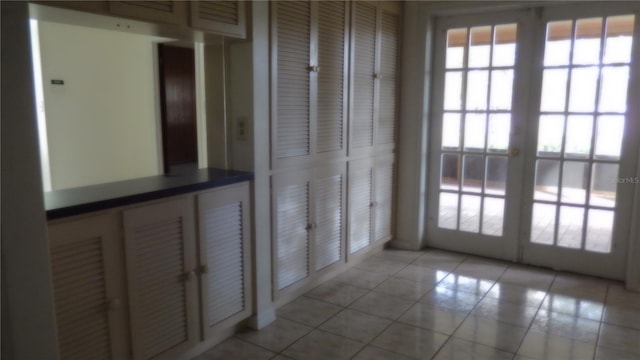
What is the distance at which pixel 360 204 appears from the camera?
3551 millimetres

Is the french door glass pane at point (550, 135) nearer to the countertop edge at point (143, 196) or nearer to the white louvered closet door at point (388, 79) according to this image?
the white louvered closet door at point (388, 79)

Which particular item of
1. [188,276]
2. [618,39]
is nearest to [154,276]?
[188,276]

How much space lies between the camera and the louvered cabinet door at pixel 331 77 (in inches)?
115

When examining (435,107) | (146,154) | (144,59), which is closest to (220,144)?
(146,154)

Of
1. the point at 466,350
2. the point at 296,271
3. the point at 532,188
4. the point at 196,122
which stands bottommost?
the point at 466,350

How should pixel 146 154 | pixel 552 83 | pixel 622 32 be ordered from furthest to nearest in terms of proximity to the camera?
pixel 552 83, pixel 622 32, pixel 146 154

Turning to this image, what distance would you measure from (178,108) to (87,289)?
Result: 46.7 inches

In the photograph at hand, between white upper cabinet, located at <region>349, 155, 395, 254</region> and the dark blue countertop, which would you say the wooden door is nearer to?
the dark blue countertop

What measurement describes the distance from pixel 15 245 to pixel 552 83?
346 cm

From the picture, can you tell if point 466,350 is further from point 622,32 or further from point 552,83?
point 622,32

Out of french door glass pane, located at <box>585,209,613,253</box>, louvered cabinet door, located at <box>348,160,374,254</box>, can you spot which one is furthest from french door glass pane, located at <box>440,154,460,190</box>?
french door glass pane, located at <box>585,209,613,253</box>

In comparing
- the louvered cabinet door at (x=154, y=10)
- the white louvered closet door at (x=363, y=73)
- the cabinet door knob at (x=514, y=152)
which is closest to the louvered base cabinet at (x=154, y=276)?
the louvered cabinet door at (x=154, y=10)

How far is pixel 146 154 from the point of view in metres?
2.59

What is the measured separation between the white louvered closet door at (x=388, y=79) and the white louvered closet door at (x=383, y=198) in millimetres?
203
